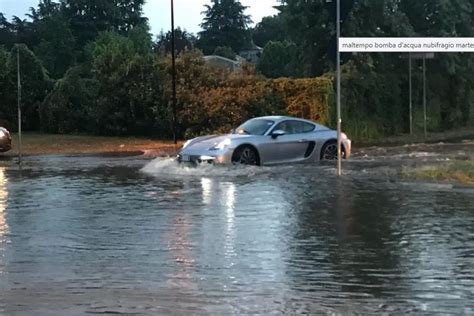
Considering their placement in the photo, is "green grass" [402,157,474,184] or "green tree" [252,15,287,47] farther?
"green tree" [252,15,287,47]

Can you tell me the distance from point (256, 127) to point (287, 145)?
831 mm

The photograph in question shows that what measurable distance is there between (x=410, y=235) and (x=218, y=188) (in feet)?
18.2

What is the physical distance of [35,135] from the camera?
38.8 metres

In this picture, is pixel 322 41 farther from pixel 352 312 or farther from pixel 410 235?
pixel 352 312

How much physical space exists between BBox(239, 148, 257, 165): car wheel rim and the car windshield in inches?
28.7

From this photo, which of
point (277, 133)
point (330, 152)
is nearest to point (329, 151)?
point (330, 152)

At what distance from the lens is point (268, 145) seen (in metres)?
19.4

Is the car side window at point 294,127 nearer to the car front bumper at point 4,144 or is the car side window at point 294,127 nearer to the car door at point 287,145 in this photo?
the car door at point 287,145

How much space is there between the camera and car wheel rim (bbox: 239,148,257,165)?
19.0 meters

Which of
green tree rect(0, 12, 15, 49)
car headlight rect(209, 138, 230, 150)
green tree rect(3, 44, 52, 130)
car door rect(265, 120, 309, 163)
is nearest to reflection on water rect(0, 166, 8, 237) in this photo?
car headlight rect(209, 138, 230, 150)

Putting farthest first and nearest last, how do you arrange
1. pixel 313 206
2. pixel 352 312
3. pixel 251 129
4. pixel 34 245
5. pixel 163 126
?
1. pixel 163 126
2. pixel 251 129
3. pixel 313 206
4. pixel 34 245
5. pixel 352 312

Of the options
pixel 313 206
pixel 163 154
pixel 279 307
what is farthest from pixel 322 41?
pixel 279 307

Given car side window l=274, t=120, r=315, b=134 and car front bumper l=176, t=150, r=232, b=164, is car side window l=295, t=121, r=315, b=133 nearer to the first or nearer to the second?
car side window l=274, t=120, r=315, b=134

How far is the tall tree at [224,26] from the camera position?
4107 inches
